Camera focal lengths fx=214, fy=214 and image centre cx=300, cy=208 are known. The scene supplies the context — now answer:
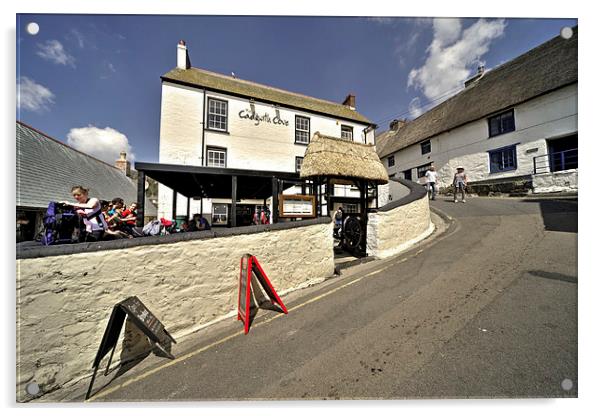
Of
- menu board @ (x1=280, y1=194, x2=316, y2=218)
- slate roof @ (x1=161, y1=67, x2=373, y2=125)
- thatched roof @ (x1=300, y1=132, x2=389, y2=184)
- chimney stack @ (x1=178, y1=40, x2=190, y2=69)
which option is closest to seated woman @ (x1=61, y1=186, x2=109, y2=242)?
menu board @ (x1=280, y1=194, x2=316, y2=218)

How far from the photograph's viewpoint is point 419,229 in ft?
23.1

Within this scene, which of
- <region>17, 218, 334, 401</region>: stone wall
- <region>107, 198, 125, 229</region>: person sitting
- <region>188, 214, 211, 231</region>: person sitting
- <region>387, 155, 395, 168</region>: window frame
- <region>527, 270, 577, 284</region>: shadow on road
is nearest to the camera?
<region>17, 218, 334, 401</region>: stone wall

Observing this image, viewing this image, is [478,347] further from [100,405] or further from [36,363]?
[36,363]

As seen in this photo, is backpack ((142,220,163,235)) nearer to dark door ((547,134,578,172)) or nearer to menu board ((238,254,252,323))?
menu board ((238,254,252,323))

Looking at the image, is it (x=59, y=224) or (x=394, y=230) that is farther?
(x=394, y=230)

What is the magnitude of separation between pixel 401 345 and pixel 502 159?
58.5 feet

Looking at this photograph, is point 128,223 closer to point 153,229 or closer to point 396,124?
point 153,229

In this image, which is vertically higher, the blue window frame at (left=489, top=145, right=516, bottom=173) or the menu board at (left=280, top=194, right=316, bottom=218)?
the blue window frame at (left=489, top=145, right=516, bottom=173)

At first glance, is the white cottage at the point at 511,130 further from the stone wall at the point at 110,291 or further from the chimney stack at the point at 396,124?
the stone wall at the point at 110,291

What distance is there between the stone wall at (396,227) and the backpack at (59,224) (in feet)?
19.5

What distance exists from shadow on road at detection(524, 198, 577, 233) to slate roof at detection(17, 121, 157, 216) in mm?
13875

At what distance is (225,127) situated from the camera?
11.7 meters

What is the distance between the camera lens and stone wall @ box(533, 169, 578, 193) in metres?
10.1

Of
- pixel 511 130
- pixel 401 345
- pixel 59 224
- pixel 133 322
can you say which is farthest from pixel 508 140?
pixel 59 224
